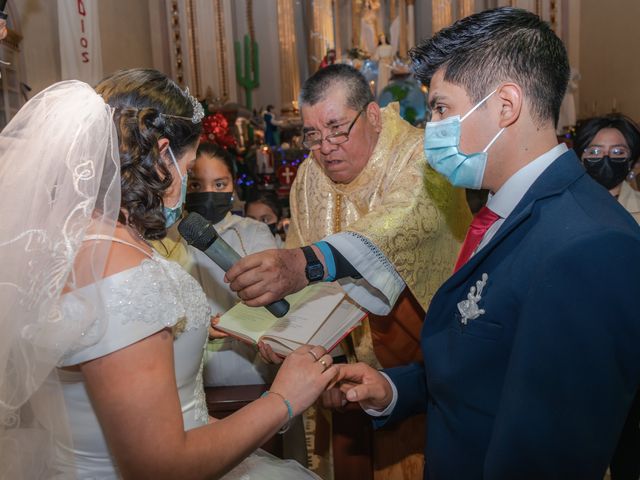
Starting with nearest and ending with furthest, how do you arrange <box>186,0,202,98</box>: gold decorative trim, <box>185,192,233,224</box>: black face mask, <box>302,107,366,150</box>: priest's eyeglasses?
<box>302,107,366,150</box>: priest's eyeglasses < <box>185,192,233,224</box>: black face mask < <box>186,0,202,98</box>: gold decorative trim

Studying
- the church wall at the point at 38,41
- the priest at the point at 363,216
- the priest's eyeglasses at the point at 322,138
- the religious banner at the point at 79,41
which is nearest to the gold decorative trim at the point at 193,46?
the church wall at the point at 38,41

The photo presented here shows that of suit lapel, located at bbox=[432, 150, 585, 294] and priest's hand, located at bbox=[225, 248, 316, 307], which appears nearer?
suit lapel, located at bbox=[432, 150, 585, 294]

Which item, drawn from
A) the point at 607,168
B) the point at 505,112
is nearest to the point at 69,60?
the point at 607,168

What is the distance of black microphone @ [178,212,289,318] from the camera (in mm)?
1593

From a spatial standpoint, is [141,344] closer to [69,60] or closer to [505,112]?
[505,112]

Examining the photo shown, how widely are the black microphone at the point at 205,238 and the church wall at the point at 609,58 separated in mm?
7690

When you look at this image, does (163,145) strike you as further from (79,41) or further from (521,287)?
(79,41)

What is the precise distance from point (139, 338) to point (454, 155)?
2.91ft

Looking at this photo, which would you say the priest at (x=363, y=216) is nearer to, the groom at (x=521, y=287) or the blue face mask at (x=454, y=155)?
the groom at (x=521, y=287)

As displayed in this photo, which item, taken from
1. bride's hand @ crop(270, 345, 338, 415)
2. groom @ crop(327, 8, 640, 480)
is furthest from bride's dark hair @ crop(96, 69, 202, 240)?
groom @ crop(327, 8, 640, 480)

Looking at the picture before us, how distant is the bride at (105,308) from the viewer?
1225 millimetres

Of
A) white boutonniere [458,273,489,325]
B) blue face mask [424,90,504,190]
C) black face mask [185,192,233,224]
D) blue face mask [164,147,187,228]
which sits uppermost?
blue face mask [424,90,504,190]

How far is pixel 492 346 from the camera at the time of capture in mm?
1312

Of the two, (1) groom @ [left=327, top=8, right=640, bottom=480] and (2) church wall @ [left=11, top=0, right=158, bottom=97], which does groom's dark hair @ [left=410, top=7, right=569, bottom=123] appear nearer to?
(1) groom @ [left=327, top=8, right=640, bottom=480]
